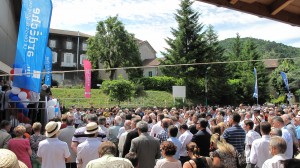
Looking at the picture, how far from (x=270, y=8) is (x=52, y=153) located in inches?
166

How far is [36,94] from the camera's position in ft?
33.9

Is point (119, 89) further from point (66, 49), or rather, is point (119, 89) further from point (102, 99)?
point (66, 49)

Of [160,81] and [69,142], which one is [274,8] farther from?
[160,81]

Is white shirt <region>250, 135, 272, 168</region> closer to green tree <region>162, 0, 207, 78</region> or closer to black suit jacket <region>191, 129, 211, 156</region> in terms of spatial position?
black suit jacket <region>191, 129, 211, 156</region>

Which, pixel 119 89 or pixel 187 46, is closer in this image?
pixel 119 89

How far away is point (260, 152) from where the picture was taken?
5.86 m

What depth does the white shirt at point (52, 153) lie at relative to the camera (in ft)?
17.6

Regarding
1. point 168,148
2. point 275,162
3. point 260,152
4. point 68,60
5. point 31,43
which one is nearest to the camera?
point 275,162

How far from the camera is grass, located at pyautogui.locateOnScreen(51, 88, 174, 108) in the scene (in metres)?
36.6

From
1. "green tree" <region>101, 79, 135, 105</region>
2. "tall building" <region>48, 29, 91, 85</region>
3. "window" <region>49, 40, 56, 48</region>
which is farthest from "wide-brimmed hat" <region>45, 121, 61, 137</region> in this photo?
"window" <region>49, 40, 56, 48</region>

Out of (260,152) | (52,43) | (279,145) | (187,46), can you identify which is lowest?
(260,152)

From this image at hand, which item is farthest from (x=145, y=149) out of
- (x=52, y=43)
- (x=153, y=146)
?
(x=52, y=43)

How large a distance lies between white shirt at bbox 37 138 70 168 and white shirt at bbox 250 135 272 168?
11.2ft

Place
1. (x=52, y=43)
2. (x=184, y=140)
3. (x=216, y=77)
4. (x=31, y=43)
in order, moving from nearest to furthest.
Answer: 1. (x=184, y=140)
2. (x=31, y=43)
3. (x=216, y=77)
4. (x=52, y=43)
